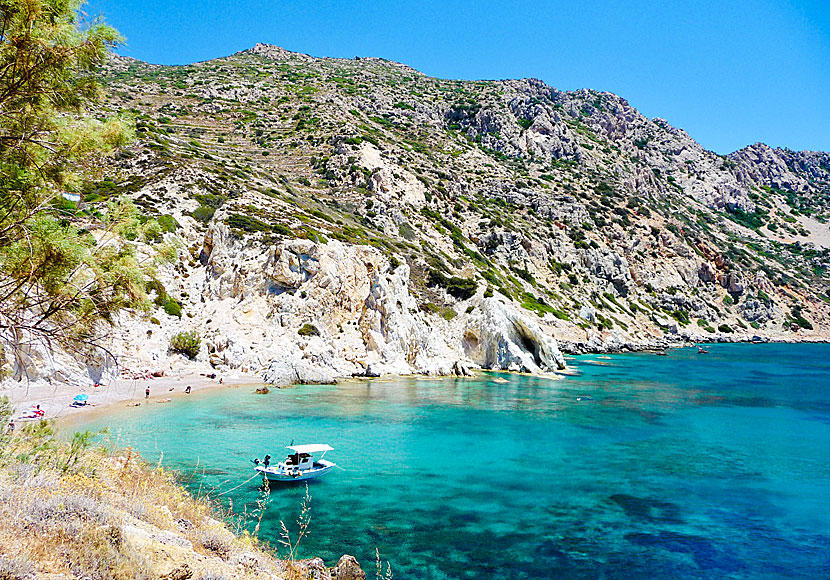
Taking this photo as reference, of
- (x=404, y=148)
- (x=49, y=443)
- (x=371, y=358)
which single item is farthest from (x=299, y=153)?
(x=49, y=443)

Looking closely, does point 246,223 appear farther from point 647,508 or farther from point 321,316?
point 647,508

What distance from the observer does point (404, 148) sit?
9600cm

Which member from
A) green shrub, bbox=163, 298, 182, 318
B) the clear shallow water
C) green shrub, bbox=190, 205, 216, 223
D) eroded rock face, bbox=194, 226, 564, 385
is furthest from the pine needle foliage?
green shrub, bbox=190, 205, 216, 223

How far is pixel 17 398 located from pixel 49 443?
813 inches

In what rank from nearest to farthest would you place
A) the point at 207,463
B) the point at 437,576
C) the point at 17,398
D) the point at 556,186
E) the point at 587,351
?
the point at 437,576 → the point at 207,463 → the point at 17,398 → the point at 587,351 → the point at 556,186

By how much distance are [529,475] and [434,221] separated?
60.3 meters

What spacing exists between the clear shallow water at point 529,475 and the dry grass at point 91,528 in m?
4.98

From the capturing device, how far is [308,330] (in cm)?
4122

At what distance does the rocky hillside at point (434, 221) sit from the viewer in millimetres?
43000

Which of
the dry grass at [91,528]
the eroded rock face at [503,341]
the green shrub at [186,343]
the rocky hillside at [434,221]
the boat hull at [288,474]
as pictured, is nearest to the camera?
the dry grass at [91,528]

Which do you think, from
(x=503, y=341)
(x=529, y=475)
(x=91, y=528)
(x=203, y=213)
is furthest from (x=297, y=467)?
(x=203, y=213)

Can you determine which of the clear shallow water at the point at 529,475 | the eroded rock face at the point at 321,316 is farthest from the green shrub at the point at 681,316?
the clear shallow water at the point at 529,475

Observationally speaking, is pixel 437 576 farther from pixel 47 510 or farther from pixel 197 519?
pixel 47 510

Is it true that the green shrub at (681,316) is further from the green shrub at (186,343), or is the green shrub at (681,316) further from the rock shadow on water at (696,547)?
the rock shadow on water at (696,547)
